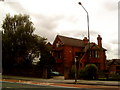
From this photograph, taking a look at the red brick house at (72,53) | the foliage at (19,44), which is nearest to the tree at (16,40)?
the foliage at (19,44)

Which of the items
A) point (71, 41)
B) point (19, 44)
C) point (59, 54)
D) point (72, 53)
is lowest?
point (59, 54)

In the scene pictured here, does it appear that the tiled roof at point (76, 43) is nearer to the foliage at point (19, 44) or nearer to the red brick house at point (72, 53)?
the red brick house at point (72, 53)

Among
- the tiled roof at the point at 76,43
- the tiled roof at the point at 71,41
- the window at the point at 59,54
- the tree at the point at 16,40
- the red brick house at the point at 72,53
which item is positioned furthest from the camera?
the tiled roof at the point at 71,41

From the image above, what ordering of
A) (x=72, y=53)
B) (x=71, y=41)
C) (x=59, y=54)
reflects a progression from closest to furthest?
(x=59, y=54), (x=72, y=53), (x=71, y=41)

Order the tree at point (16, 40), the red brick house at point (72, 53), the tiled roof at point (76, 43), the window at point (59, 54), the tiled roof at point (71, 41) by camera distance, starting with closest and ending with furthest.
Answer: the tree at point (16, 40) < the red brick house at point (72, 53) < the tiled roof at point (76, 43) < the window at point (59, 54) < the tiled roof at point (71, 41)

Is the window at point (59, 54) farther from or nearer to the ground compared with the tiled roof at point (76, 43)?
nearer to the ground

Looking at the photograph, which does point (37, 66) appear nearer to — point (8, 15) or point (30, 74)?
point (30, 74)

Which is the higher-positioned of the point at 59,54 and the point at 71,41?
the point at 71,41

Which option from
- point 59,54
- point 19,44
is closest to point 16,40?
point 19,44

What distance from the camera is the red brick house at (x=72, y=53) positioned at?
44750 mm

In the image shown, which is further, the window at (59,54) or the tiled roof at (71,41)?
the tiled roof at (71,41)

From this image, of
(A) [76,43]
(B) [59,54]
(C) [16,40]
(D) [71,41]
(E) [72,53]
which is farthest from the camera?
(A) [76,43]

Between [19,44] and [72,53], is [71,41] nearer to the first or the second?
[72,53]

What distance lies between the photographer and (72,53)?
159 feet
